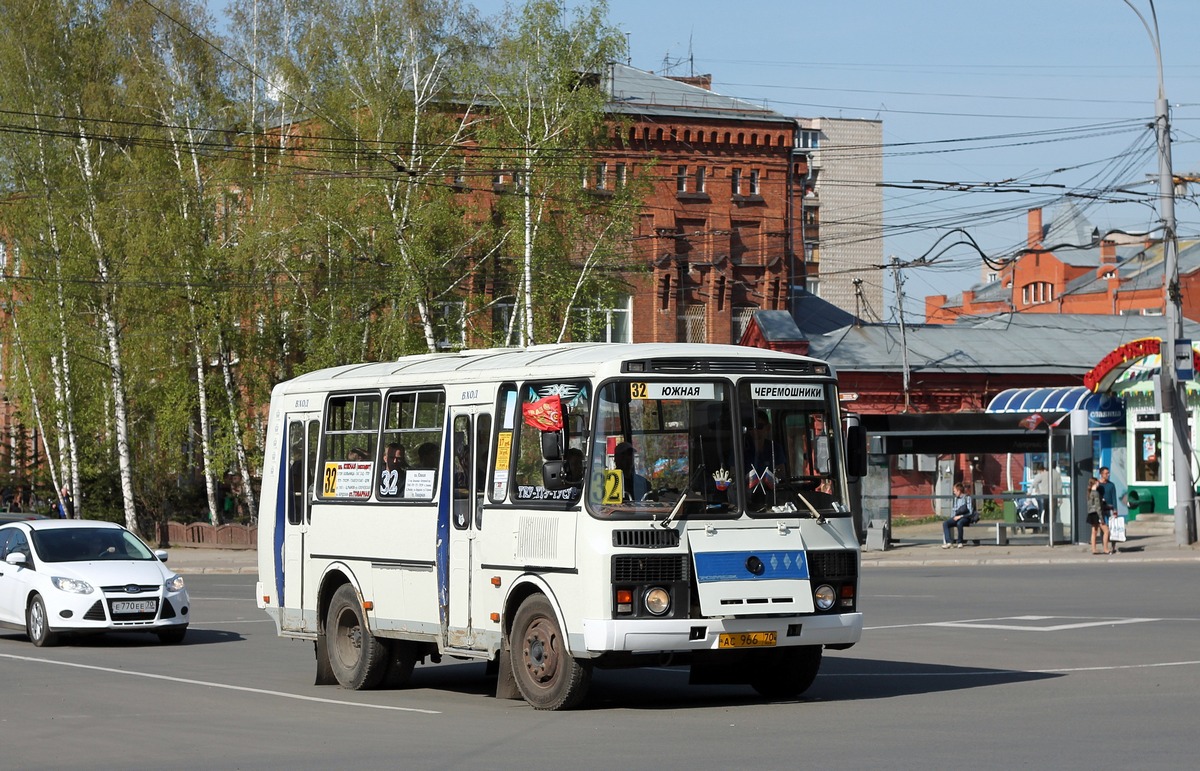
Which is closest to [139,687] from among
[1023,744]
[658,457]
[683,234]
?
[658,457]

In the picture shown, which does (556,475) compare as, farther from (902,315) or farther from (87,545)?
(902,315)

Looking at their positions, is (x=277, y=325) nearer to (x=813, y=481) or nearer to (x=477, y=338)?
(x=477, y=338)

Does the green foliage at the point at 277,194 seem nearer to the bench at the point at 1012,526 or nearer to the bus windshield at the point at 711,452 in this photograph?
the bench at the point at 1012,526

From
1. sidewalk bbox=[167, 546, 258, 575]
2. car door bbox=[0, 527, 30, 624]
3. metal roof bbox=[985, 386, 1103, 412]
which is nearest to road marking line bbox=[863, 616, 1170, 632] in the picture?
car door bbox=[0, 527, 30, 624]

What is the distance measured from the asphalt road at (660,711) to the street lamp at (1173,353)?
15.6 m

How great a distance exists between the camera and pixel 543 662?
13219 millimetres

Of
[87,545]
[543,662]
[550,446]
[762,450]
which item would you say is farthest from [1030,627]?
[87,545]

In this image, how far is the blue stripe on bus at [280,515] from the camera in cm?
1697

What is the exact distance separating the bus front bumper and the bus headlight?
0.07m

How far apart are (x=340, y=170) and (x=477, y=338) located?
575 cm

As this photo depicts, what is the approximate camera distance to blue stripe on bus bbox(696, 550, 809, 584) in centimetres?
1279

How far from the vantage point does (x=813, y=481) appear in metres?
13.6

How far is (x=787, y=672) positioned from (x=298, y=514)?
5.33 metres

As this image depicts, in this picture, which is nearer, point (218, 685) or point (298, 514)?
point (218, 685)
